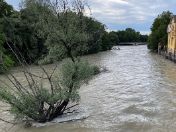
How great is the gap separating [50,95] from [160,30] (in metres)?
55.9

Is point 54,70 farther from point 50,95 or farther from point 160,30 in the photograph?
point 160,30

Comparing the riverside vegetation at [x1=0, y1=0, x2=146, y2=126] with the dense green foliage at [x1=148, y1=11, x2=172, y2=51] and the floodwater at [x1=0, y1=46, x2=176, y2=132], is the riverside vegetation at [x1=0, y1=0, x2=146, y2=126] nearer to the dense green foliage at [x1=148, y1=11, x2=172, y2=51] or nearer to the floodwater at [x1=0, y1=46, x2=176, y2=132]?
the floodwater at [x1=0, y1=46, x2=176, y2=132]

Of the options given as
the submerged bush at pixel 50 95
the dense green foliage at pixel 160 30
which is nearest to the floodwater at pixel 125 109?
the submerged bush at pixel 50 95

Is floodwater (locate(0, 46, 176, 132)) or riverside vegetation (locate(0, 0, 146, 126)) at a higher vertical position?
riverside vegetation (locate(0, 0, 146, 126))

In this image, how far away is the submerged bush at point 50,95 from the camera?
13.5 metres

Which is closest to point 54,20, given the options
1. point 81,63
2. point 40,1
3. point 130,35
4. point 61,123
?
point 40,1

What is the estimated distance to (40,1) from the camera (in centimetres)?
2108

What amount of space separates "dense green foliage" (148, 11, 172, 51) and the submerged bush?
51963 mm

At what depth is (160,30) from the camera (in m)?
67.5

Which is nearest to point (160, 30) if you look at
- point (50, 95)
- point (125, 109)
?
point (125, 109)

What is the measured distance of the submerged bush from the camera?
13.5 m

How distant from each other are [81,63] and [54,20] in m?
6.29

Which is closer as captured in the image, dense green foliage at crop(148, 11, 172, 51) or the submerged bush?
the submerged bush

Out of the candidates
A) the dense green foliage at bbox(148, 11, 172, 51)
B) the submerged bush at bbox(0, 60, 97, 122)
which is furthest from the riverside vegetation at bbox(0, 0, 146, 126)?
the dense green foliage at bbox(148, 11, 172, 51)
